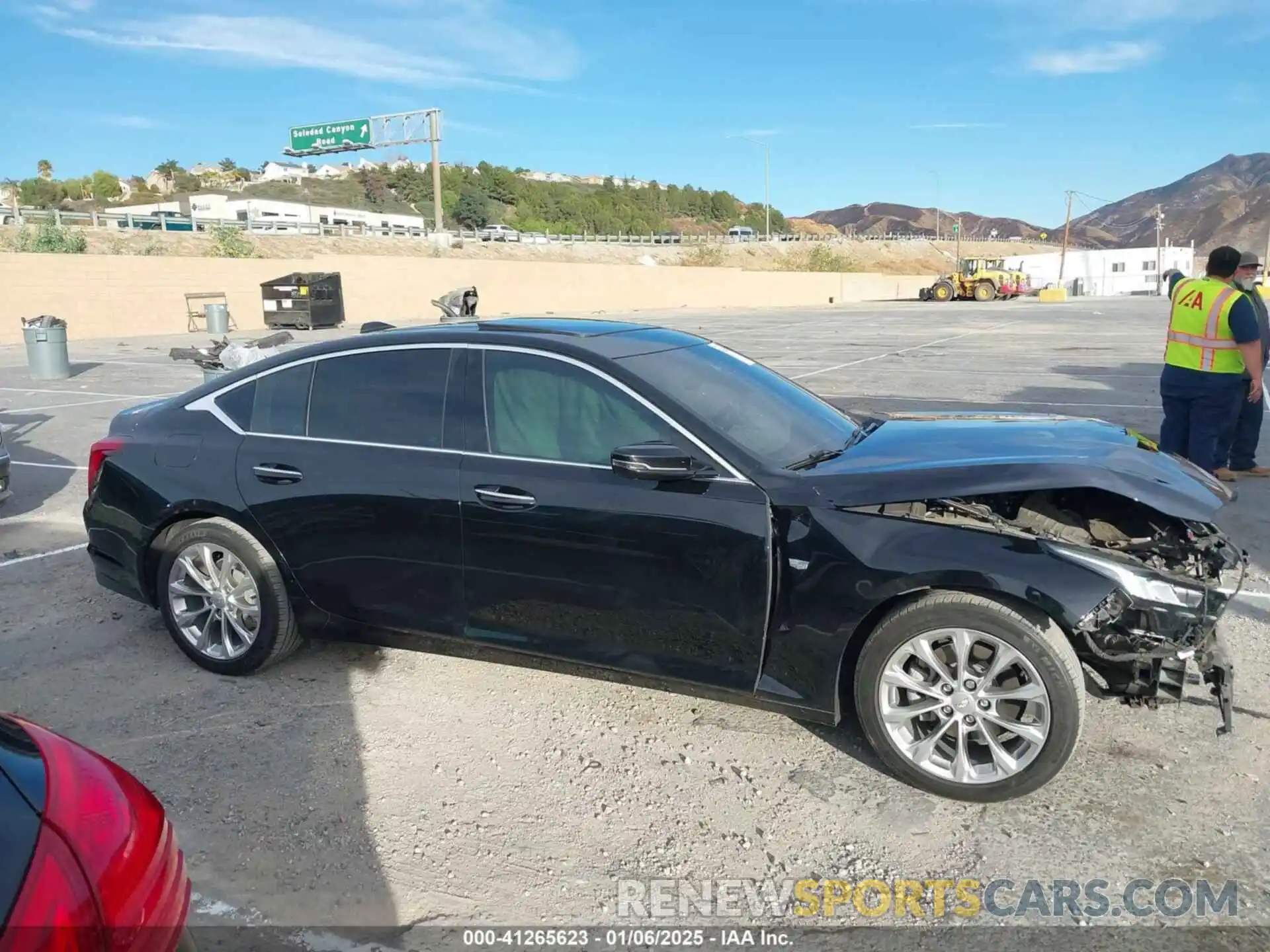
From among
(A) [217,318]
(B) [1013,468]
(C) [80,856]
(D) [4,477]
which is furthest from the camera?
(A) [217,318]

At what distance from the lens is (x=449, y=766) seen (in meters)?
3.60

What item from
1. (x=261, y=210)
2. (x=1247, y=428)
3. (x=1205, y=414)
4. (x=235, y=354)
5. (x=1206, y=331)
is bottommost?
(x=1247, y=428)

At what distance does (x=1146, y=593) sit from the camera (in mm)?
3080

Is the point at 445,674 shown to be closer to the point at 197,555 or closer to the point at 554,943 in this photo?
the point at 197,555

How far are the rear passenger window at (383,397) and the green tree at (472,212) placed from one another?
298ft

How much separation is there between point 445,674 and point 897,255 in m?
130

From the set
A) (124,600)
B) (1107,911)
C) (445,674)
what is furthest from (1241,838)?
(124,600)

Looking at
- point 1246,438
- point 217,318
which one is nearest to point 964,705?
point 1246,438

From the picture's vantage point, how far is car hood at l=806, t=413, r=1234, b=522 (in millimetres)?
3266

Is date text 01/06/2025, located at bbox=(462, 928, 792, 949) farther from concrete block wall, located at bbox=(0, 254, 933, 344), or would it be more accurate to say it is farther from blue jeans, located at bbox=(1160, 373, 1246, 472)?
concrete block wall, located at bbox=(0, 254, 933, 344)

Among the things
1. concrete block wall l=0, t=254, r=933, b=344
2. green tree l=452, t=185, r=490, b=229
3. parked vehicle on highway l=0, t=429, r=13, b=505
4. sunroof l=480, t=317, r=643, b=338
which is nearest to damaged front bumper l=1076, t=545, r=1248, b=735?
sunroof l=480, t=317, r=643, b=338

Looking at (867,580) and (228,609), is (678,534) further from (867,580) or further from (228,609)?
(228,609)

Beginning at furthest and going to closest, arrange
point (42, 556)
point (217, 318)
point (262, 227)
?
point (262, 227) → point (217, 318) → point (42, 556)

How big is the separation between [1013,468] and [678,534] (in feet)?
3.90
